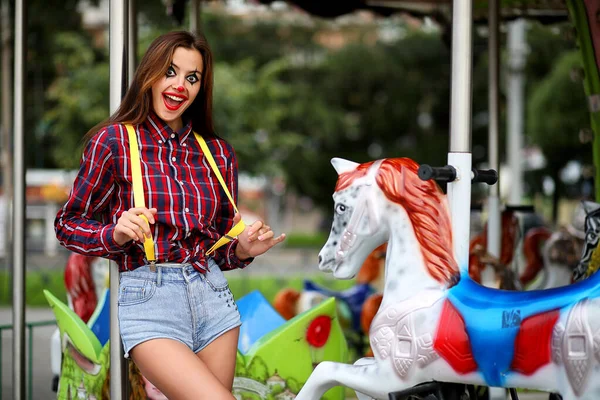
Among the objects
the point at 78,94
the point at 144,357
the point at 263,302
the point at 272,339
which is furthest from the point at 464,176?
the point at 78,94

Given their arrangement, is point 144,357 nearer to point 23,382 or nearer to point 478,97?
point 23,382

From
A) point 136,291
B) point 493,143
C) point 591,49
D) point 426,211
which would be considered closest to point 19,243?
point 136,291

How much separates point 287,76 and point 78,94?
979cm

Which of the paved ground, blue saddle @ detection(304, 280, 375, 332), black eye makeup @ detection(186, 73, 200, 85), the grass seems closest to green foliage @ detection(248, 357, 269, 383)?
black eye makeup @ detection(186, 73, 200, 85)

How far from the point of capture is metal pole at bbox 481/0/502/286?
4.94m

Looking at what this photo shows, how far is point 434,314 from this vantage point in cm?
264

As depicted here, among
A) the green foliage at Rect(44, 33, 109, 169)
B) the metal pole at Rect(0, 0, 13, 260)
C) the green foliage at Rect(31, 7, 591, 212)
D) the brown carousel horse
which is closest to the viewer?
the brown carousel horse

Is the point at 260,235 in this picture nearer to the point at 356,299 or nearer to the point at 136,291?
the point at 136,291

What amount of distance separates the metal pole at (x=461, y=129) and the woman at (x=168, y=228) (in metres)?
0.60

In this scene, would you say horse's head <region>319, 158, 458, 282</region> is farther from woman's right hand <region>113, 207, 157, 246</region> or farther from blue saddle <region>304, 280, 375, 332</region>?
blue saddle <region>304, 280, 375, 332</region>

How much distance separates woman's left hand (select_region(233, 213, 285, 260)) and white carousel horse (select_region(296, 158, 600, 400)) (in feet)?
0.67

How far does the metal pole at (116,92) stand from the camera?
298cm

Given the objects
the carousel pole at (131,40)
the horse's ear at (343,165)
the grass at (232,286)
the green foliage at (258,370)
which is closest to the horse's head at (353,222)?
the horse's ear at (343,165)

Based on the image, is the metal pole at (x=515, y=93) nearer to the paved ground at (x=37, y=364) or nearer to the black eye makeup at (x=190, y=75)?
the paved ground at (x=37, y=364)
